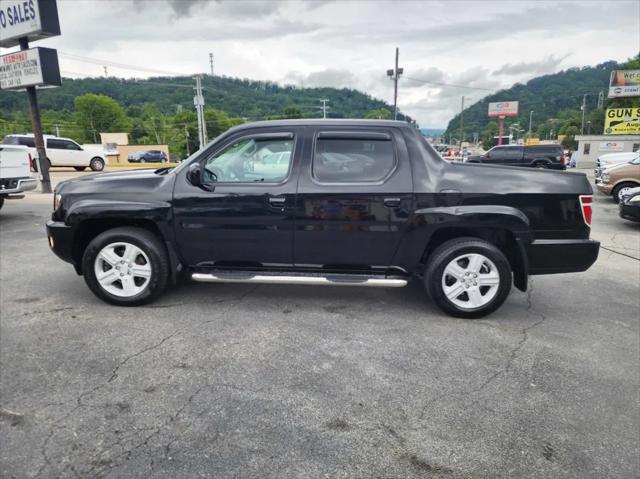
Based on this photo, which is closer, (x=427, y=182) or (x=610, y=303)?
(x=427, y=182)

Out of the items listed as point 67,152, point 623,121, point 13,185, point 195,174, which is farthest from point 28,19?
point 623,121

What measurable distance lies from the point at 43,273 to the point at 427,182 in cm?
476

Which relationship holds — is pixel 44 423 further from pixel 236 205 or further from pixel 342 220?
pixel 342 220

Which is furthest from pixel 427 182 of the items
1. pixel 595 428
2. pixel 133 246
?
pixel 133 246

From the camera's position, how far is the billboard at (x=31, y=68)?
12555mm

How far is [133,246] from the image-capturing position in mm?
4098

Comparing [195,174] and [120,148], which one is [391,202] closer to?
[195,174]

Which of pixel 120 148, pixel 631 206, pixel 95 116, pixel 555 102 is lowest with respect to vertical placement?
pixel 631 206

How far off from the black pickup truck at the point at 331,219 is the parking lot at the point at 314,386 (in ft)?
1.29

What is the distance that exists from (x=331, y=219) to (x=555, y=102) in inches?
5446

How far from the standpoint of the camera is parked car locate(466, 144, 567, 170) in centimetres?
2380

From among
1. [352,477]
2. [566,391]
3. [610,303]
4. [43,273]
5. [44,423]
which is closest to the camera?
[352,477]

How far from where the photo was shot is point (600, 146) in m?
40.9

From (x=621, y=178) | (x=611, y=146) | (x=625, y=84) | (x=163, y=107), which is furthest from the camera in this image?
(x=163, y=107)
